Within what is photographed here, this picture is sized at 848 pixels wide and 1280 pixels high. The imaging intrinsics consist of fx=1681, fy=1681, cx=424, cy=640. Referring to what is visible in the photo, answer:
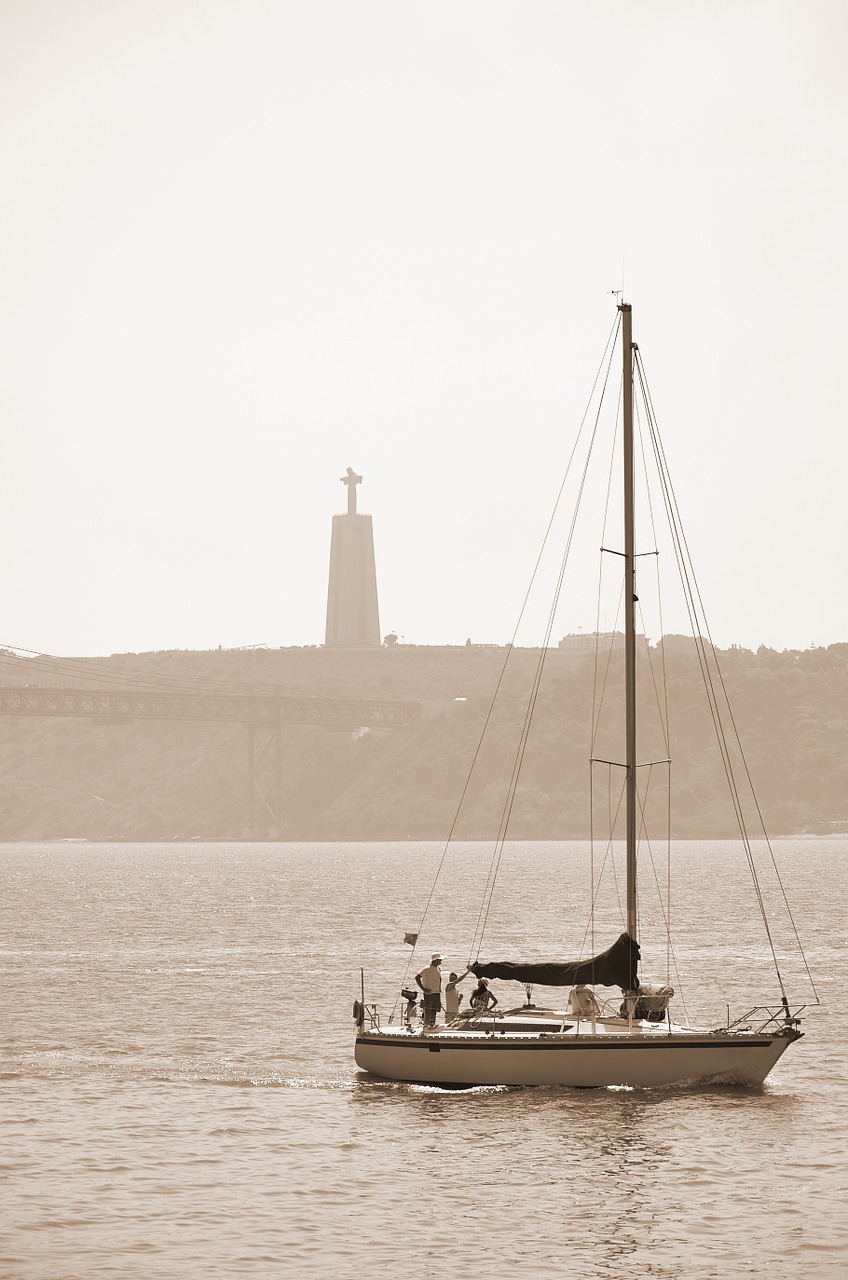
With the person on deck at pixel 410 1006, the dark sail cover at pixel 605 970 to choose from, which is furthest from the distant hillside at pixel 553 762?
the dark sail cover at pixel 605 970

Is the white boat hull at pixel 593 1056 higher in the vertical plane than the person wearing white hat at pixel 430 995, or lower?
lower

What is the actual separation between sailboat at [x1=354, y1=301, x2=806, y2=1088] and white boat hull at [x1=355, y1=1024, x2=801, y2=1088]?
16 mm

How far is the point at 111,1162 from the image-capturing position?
78.9 feet

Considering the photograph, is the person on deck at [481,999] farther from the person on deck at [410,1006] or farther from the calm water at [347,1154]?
the calm water at [347,1154]

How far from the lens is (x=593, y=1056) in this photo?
2641 cm

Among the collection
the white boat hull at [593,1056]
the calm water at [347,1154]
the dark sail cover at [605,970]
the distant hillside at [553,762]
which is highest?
the distant hillside at [553,762]

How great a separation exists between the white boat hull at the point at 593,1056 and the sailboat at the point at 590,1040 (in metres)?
0.02

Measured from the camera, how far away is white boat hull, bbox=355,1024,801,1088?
2642 centimetres

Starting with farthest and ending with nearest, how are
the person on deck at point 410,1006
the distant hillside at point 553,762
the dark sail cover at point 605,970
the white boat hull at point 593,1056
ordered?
the distant hillside at point 553,762 → the person on deck at point 410,1006 → the dark sail cover at point 605,970 → the white boat hull at point 593,1056

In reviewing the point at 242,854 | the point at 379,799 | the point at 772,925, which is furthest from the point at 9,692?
the point at 772,925

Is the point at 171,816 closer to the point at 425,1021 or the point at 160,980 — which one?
the point at 160,980

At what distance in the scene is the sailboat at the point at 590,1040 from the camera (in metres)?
26.5

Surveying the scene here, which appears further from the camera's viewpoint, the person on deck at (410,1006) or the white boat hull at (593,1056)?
the person on deck at (410,1006)

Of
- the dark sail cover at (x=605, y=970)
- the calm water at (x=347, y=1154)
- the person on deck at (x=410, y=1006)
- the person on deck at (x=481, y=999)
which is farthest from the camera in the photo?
the person on deck at (x=481, y=999)
